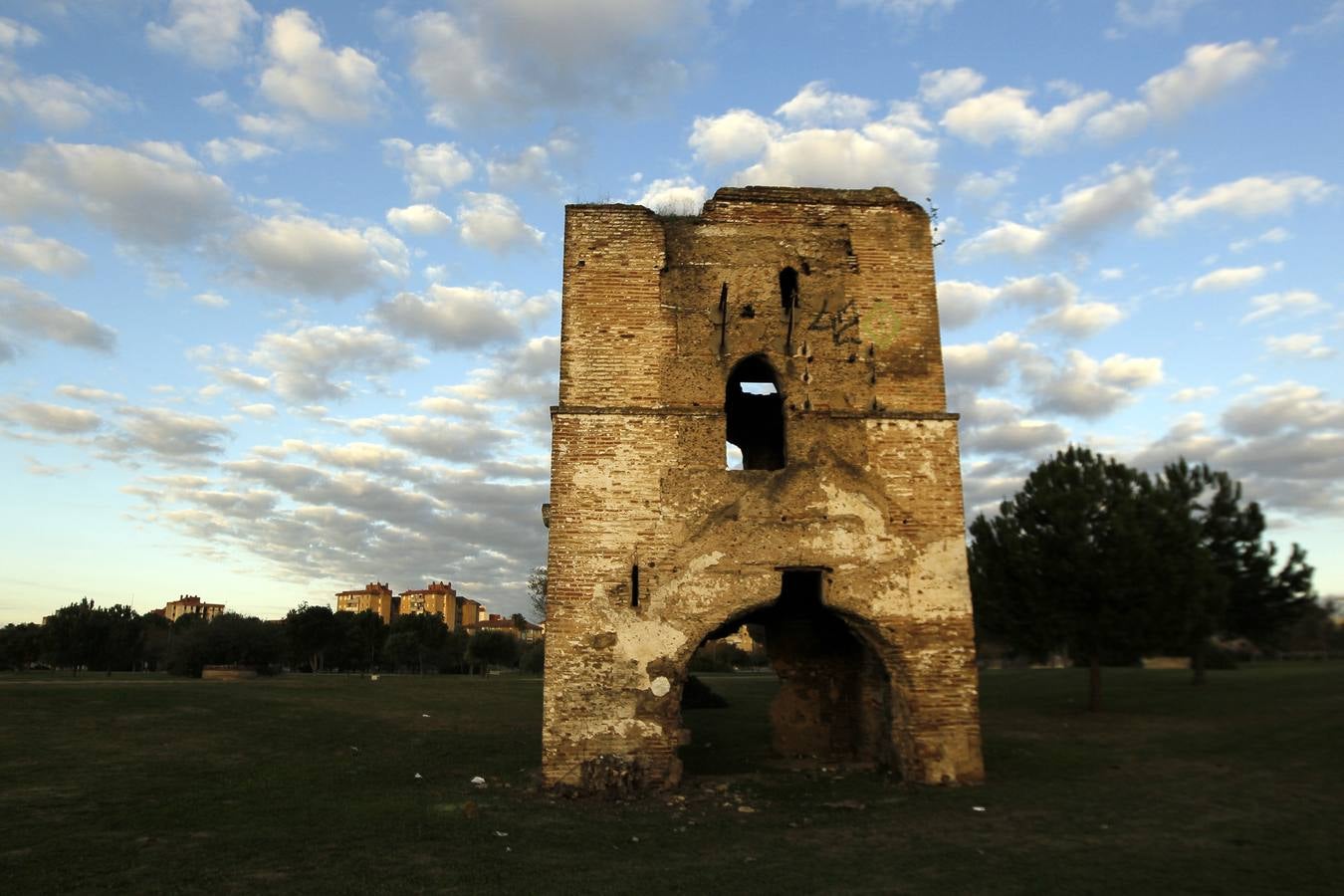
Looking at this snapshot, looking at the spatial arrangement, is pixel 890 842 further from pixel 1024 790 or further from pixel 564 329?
pixel 564 329

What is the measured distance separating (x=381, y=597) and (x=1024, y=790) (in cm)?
9882

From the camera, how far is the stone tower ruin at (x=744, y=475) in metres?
11.2

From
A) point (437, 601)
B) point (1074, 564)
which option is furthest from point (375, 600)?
point (1074, 564)

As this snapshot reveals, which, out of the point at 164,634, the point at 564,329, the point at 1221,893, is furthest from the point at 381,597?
the point at 1221,893

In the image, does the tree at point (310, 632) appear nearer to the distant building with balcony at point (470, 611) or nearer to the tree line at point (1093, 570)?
the tree line at point (1093, 570)

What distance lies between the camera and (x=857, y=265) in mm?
12883

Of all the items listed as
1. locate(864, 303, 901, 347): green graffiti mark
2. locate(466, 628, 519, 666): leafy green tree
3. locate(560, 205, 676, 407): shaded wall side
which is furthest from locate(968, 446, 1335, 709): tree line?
locate(466, 628, 519, 666): leafy green tree

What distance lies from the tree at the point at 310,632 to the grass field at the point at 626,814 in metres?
31.1

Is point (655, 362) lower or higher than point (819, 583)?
higher

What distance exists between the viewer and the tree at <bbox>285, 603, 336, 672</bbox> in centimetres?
4747

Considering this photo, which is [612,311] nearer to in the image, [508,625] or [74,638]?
[74,638]

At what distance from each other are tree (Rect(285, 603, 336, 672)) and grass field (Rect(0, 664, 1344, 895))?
31.1 meters

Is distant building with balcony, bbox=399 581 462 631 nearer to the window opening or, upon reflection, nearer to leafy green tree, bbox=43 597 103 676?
leafy green tree, bbox=43 597 103 676

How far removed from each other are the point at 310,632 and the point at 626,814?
4355cm
